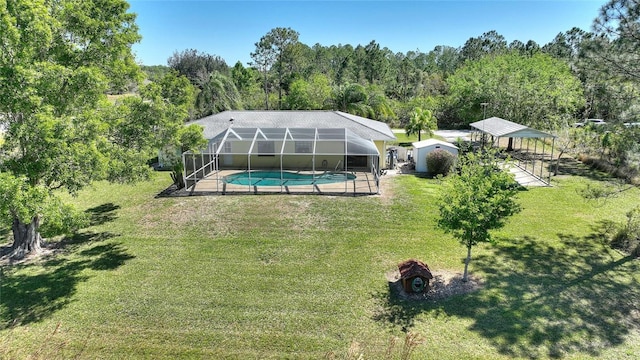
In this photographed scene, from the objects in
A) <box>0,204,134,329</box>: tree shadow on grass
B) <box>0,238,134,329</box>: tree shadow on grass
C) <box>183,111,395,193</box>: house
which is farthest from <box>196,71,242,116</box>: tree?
<box>0,238,134,329</box>: tree shadow on grass

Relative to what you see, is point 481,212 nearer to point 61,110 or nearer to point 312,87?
point 61,110

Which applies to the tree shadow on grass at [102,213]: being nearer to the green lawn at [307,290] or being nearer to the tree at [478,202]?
the green lawn at [307,290]

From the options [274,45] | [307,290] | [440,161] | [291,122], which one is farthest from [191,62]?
[307,290]

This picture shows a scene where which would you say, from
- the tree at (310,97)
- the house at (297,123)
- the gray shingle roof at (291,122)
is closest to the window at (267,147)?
the house at (297,123)

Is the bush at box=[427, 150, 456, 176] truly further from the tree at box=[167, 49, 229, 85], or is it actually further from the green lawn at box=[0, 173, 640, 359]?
the tree at box=[167, 49, 229, 85]

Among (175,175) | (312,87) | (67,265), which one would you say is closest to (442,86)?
(312,87)
